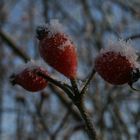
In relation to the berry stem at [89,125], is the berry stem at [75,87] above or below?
above

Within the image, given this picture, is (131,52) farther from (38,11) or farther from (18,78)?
(38,11)

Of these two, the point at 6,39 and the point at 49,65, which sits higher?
the point at 49,65

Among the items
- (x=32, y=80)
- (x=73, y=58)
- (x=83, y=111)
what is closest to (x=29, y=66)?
(x=32, y=80)

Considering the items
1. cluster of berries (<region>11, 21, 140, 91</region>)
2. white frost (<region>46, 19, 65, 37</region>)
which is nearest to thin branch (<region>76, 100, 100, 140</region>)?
cluster of berries (<region>11, 21, 140, 91</region>)

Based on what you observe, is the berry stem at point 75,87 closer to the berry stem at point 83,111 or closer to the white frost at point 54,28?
the berry stem at point 83,111

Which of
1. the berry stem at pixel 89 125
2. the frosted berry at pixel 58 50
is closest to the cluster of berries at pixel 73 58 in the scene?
the frosted berry at pixel 58 50

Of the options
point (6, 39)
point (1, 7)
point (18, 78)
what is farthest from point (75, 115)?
point (1, 7)

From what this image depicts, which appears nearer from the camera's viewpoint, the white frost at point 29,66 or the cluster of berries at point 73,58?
the cluster of berries at point 73,58

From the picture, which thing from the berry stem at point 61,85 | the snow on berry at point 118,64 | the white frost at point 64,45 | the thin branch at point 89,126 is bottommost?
the thin branch at point 89,126
